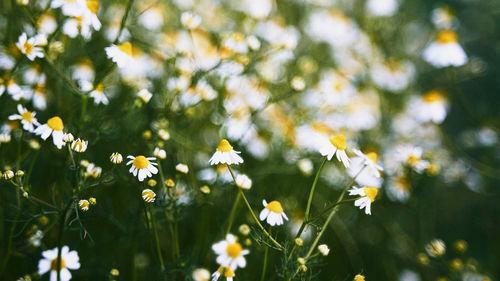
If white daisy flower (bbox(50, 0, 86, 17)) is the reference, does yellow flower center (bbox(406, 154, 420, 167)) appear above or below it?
below

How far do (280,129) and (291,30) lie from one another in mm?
578

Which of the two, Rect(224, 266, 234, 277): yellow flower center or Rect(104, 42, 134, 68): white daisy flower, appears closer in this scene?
Rect(224, 266, 234, 277): yellow flower center

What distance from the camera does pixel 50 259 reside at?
3.19ft

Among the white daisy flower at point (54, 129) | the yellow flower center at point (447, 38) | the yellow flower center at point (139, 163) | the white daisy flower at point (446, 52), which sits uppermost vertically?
the yellow flower center at point (447, 38)

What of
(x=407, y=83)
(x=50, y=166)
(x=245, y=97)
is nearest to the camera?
(x=50, y=166)

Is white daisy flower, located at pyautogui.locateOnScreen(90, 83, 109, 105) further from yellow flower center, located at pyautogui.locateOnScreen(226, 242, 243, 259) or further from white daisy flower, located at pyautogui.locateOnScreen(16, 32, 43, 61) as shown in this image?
yellow flower center, located at pyautogui.locateOnScreen(226, 242, 243, 259)

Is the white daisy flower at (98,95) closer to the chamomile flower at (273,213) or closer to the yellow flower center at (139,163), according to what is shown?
the yellow flower center at (139,163)

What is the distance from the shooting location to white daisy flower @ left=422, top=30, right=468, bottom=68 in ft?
6.41

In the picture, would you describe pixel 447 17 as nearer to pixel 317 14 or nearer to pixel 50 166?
pixel 317 14

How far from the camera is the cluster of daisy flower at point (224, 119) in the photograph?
1.07 m

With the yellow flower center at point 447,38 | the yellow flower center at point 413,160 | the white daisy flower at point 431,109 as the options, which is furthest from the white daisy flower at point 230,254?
the yellow flower center at point 447,38

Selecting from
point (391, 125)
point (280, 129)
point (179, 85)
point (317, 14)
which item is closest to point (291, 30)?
point (317, 14)

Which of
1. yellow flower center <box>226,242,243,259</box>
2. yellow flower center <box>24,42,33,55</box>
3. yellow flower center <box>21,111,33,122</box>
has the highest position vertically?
yellow flower center <box>24,42,33,55</box>

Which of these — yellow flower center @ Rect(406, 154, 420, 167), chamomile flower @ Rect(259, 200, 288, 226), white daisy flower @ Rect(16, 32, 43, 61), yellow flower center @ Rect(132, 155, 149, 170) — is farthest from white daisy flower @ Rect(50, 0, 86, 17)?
yellow flower center @ Rect(406, 154, 420, 167)
